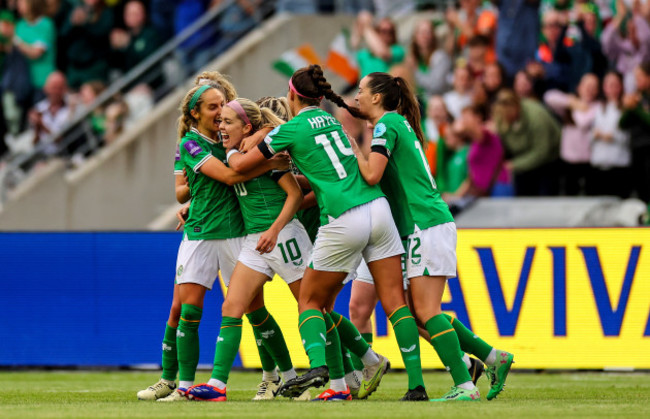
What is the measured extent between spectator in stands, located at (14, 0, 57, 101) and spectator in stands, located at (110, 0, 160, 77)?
1038 millimetres

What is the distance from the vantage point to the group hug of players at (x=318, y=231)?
834 cm

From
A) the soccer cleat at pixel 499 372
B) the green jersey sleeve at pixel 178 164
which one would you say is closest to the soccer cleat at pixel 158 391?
the green jersey sleeve at pixel 178 164

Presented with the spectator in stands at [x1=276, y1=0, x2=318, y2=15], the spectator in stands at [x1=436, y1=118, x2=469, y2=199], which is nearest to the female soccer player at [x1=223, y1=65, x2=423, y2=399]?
the spectator in stands at [x1=436, y1=118, x2=469, y2=199]

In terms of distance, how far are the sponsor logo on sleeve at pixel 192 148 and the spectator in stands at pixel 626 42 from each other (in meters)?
7.61

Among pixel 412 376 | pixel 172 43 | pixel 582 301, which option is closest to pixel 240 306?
pixel 412 376

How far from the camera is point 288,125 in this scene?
27.5ft

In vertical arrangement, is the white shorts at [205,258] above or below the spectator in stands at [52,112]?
below

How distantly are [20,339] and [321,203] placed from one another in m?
5.71

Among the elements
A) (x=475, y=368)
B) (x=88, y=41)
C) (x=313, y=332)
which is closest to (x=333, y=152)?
(x=313, y=332)

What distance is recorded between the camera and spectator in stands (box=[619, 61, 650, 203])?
1448cm

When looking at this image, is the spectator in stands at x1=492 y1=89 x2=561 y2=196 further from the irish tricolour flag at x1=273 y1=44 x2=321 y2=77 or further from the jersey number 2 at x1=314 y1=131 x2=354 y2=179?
the jersey number 2 at x1=314 y1=131 x2=354 y2=179

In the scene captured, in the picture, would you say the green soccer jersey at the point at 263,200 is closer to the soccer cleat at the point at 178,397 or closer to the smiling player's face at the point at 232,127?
the smiling player's face at the point at 232,127

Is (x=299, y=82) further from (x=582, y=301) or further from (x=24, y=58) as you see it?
(x=24, y=58)

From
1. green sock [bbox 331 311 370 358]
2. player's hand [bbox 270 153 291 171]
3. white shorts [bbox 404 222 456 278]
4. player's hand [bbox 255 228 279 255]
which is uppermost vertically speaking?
player's hand [bbox 270 153 291 171]
